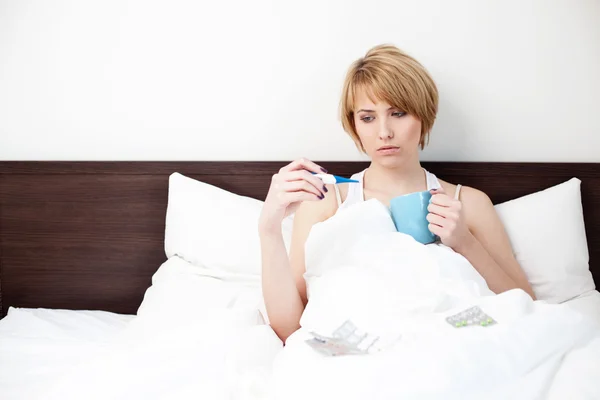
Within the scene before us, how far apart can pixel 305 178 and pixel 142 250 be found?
0.90m

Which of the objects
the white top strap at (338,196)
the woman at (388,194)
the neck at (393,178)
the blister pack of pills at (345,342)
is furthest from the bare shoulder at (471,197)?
the blister pack of pills at (345,342)

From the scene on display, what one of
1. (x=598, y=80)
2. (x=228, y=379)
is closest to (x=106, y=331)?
(x=228, y=379)

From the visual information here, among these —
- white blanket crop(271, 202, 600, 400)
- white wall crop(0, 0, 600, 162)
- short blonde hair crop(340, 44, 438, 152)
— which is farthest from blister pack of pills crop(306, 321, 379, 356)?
white wall crop(0, 0, 600, 162)

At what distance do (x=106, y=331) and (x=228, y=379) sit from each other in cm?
72

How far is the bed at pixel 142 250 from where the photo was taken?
1.44 m

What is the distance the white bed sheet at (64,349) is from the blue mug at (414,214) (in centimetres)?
42

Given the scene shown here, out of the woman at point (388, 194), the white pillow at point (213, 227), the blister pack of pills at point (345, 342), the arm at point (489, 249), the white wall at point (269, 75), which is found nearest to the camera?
the blister pack of pills at point (345, 342)

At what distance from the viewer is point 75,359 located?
4.68 ft

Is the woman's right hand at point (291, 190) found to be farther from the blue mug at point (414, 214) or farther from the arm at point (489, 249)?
the arm at point (489, 249)

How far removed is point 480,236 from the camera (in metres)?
1.55

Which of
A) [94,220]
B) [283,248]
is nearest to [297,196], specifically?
[283,248]

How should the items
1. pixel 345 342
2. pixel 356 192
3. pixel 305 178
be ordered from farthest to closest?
pixel 356 192
pixel 305 178
pixel 345 342

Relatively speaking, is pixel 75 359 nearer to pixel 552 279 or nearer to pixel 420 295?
pixel 420 295

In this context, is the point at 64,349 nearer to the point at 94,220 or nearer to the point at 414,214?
the point at 94,220
